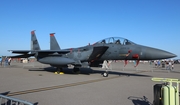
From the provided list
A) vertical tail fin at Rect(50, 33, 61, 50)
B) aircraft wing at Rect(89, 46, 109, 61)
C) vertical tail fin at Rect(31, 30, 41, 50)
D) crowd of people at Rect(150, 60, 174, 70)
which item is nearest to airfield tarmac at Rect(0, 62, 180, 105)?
aircraft wing at Rect(89, 46, 109, 61)

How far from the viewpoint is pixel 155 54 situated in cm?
1032

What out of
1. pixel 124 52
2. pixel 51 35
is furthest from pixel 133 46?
pixel 51 35

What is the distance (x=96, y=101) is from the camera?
5.12m

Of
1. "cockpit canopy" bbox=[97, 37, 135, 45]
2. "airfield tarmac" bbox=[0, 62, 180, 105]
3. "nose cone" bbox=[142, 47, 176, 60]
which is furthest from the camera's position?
"cockpit canopy" bbox=[97, 37, 135, 45]

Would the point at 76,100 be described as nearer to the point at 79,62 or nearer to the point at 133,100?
the point at 133,100

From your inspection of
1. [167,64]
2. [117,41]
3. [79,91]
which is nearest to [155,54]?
[117,41]

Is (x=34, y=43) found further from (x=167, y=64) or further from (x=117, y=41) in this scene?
(x=167, y=64)

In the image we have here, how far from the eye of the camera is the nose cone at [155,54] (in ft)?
32.7

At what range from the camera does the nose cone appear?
995 centimetres

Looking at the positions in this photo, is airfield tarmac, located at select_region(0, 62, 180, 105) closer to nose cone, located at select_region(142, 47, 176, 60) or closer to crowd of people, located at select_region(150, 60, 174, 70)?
nose cone, located at select_region(142, 47, 176, 60)

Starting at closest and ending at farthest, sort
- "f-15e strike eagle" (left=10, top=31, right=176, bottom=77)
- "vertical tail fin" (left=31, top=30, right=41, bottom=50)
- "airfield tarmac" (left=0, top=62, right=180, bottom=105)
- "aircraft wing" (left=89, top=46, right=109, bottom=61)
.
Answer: "airfield tarmac" (left=0, top=62, right=180, bottom=105) → "f-15e strike eagle" (left=10, top=31, right=176, bottom=77) → "aircraft wing" (left=89, top=46, right=109, bottom=61) → "vertical tail fin" (left=31, top=30, right=41, bottom=50)

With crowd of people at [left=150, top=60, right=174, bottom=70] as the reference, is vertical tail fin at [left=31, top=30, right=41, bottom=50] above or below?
above

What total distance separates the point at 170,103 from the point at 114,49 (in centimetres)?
843

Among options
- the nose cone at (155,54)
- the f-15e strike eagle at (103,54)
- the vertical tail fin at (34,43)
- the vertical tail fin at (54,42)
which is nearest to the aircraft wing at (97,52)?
the f-15e strike eagle at (103,54)
